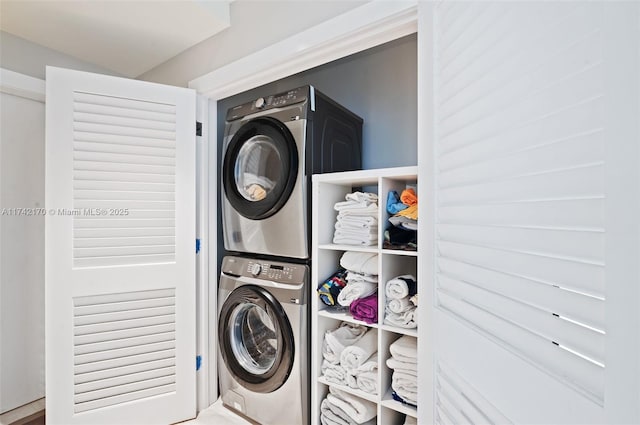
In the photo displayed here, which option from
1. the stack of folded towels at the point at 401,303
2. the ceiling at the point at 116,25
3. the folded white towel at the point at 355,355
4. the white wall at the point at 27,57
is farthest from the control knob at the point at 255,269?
the white wall at the point at 27,57

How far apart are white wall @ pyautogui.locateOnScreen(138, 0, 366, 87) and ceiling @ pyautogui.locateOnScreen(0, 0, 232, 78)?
0.21 feet

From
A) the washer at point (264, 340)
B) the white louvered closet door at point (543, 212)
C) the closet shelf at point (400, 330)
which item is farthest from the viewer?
A: the washer at point (264, 340)

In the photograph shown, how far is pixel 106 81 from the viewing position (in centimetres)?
175

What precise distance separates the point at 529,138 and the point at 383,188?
907 millimetres

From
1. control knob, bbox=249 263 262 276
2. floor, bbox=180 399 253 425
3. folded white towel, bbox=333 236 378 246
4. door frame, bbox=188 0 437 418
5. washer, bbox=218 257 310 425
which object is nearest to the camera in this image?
door frame, bbox=188 0 437 418

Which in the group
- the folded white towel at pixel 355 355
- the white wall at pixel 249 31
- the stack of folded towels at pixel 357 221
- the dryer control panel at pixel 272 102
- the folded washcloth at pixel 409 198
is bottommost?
the folded white towel at pixel 355 355

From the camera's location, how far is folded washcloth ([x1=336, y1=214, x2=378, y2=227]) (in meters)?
1.54

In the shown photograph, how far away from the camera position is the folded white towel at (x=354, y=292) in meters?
1.52

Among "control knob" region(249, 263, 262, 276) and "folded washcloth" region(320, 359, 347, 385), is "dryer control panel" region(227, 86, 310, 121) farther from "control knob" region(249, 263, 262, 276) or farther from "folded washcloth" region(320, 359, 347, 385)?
"folded washcloth" region(320, 359, 347, 385)

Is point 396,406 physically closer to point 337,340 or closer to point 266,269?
point 337,340

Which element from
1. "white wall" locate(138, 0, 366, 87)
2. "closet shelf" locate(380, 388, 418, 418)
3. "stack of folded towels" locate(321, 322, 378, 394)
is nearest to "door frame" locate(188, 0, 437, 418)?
"white wall" locate(138, 0, 366, 87)

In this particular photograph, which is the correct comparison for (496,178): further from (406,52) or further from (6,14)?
(6,14)

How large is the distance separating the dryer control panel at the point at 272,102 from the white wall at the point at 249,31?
26cm

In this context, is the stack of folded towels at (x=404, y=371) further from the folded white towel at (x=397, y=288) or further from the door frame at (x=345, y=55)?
the door frame at (x=345, y=55)
